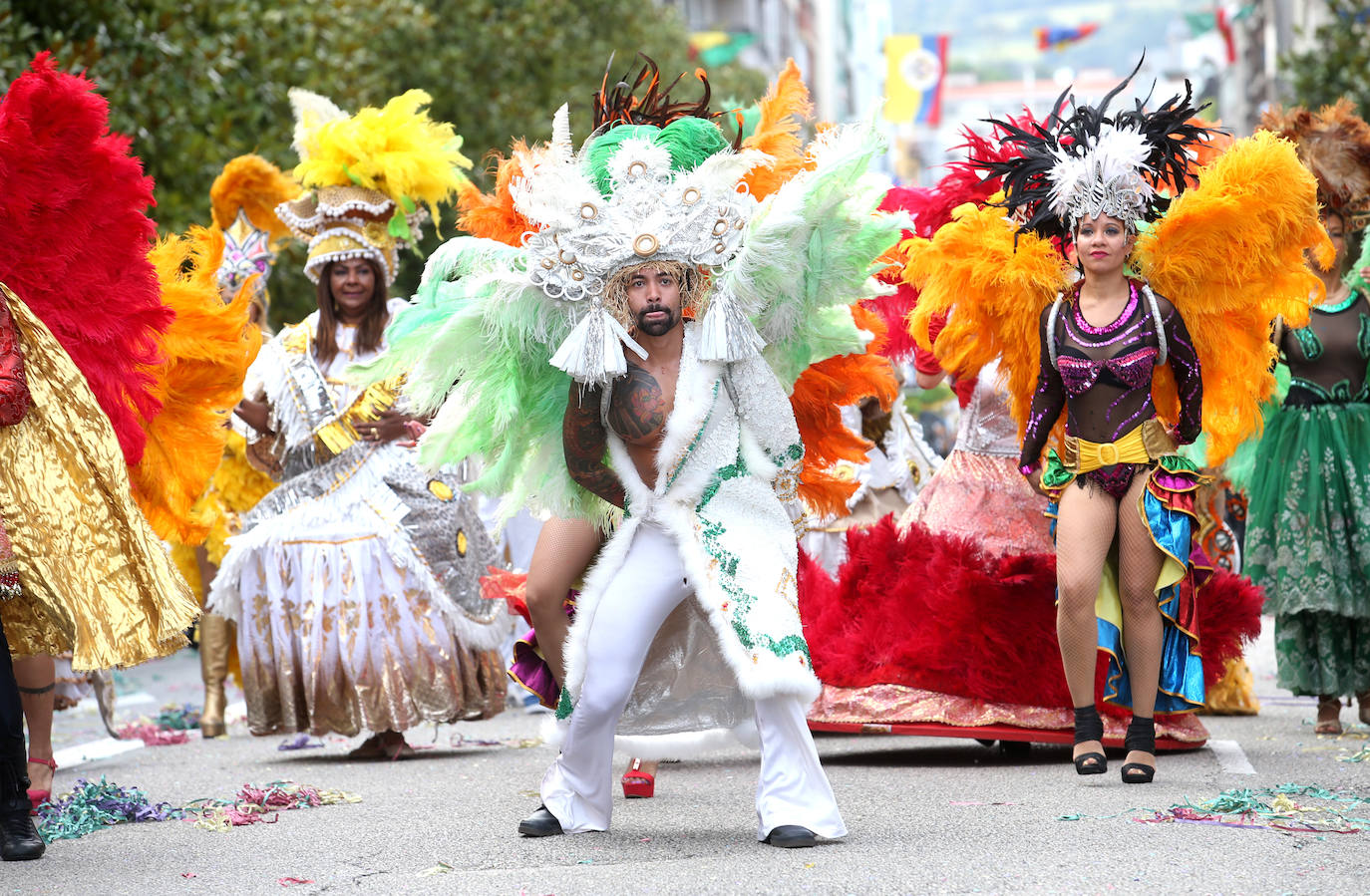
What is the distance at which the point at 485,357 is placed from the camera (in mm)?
5441

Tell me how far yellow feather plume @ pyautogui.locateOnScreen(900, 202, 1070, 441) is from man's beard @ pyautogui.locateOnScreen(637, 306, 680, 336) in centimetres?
183

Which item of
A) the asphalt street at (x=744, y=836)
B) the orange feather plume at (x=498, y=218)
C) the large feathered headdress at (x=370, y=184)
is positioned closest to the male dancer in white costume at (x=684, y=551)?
the asphalt street at (x=744, y=836)

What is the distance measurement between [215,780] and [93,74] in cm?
693

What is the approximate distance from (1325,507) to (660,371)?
13.8 ft

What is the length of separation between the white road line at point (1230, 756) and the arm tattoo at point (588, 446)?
268 centimetres

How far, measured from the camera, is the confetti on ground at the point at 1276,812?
5234mm

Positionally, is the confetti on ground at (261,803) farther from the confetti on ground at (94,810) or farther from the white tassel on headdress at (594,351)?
the white tassel on headdress at (594,351)

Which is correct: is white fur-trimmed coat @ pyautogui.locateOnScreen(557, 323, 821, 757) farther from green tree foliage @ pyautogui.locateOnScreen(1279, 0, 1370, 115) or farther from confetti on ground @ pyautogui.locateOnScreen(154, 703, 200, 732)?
green tree foliage @ pyautogui.locateOnScreen(1279, 0, 1370, 115)

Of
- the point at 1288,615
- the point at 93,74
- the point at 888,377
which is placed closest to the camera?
the point at 888,377

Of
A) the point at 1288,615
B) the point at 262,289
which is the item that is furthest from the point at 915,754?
the point at 262,289

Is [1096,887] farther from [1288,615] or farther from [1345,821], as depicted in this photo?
[1288,615]

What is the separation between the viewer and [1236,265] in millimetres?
6617

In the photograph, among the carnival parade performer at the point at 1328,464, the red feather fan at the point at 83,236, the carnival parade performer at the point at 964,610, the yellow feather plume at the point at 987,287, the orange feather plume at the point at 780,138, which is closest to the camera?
the red feather fan at the point at 83,236

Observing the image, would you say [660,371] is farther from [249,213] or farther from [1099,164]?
[249,213]
